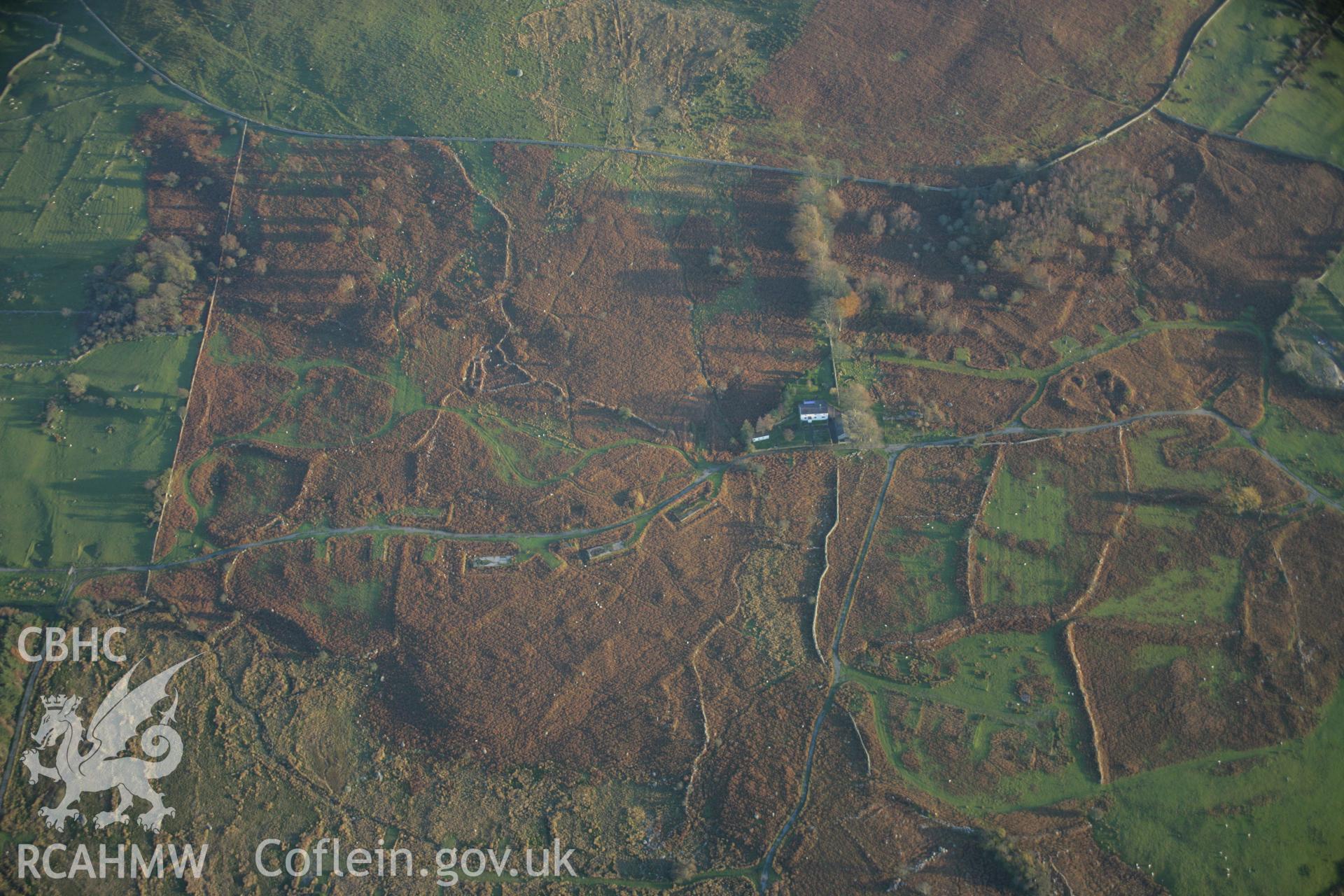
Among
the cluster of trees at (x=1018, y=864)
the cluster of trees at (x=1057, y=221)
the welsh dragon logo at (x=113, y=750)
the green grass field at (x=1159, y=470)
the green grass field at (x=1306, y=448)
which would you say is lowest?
the welsh dragon logo at (x=113, y=750)

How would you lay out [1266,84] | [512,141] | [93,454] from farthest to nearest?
1. [512,141]
2. [1266,84]
3. [93,454]

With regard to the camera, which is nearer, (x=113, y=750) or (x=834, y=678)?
(x=834, y=678)

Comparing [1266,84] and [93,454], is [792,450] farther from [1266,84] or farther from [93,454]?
[93,454]

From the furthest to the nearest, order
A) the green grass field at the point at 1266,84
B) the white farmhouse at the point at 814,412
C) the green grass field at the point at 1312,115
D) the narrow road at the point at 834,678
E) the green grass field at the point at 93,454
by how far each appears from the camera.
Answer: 1. the green grass field at the point at 1266,84
2. the green grass field at the point at 1312,115
3. the white farmhouse at the point at 814,412
4. the green grass field at the point at 93,454
5. the narrow road at the point at 834,678

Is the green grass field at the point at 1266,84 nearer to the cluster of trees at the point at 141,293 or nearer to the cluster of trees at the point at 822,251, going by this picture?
the cluster of trees at the point at 822,251

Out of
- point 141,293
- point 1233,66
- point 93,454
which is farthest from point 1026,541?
point 141,293

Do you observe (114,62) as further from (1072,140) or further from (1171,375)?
(1171,375)

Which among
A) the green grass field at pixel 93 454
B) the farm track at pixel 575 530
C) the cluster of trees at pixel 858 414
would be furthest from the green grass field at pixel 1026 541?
the green grass field at pixel 93 454
